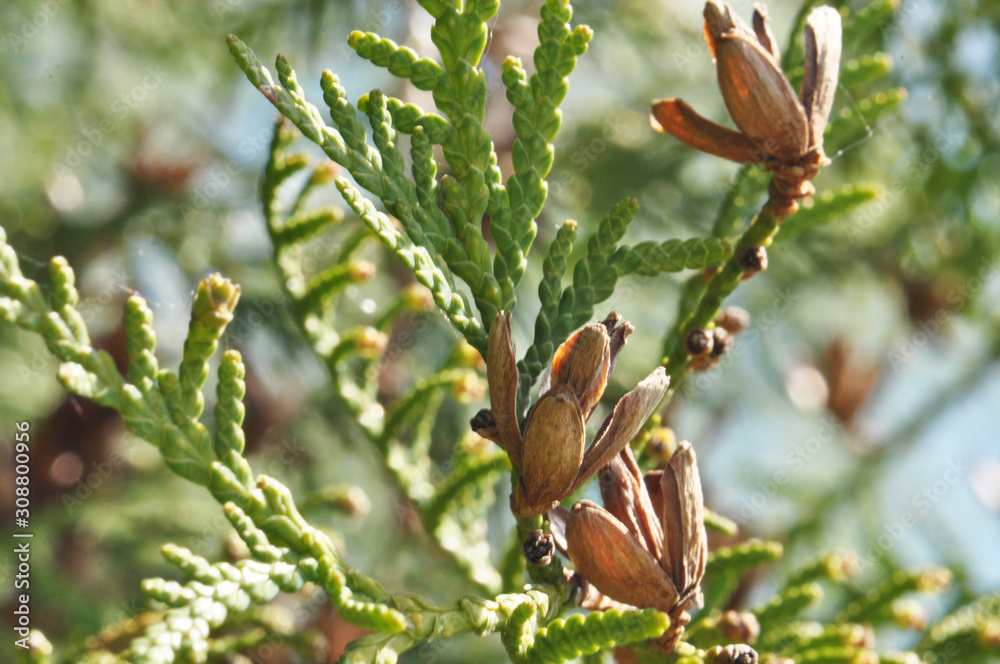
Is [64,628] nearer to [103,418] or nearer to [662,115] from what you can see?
[103,418]

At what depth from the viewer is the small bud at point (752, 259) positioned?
0.93 meters

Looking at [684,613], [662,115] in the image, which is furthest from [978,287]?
[684,613]

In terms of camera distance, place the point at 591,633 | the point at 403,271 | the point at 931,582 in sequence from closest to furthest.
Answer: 1. the point at 591,633
2. the point at 931,582
3. the point at 403,271

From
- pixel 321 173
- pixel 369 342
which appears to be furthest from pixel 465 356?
pixel 321 173

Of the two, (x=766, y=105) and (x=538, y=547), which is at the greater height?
(x=766, y=105)

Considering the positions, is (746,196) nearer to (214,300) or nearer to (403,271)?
(214,300)

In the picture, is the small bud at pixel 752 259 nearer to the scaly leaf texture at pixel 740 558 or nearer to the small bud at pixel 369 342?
the scaly leaf texture at pixel 740 558

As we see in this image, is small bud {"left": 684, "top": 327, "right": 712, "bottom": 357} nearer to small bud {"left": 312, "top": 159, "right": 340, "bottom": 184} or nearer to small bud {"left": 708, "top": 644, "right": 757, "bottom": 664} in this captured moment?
small bud {"left": 708, "top": 644, "right": 757, "bottom": 664}

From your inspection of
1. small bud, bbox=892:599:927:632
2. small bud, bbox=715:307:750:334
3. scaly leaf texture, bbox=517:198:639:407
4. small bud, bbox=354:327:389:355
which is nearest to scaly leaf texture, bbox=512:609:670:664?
scaly leaf texture, bbox=517:198:639:407

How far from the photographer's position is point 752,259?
3.06 ft

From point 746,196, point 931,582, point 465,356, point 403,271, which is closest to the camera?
point 746,196

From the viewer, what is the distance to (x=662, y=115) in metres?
0.95

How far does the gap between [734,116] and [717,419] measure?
1.69 metres

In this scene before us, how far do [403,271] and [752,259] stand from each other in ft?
4.88
